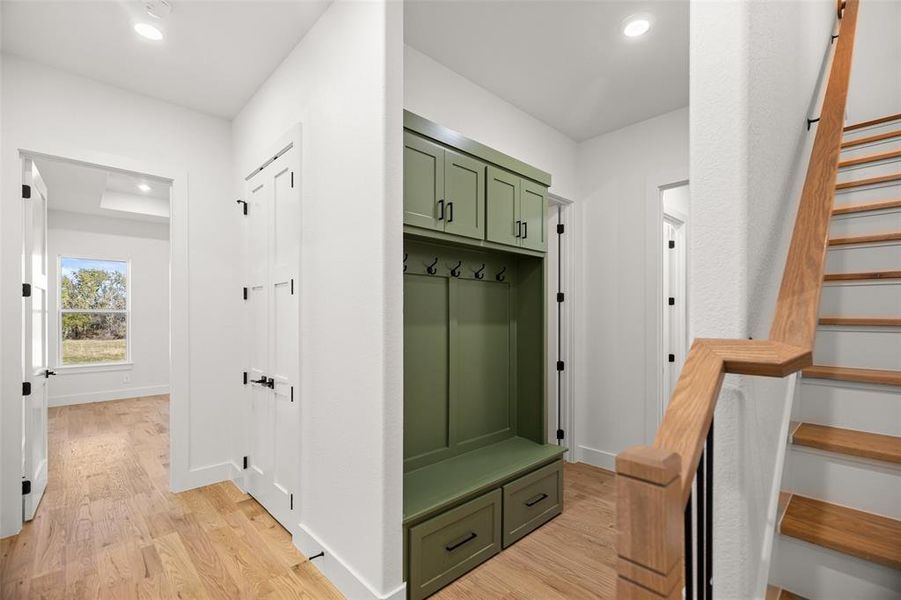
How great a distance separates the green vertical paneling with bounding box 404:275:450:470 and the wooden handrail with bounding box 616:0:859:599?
1714 millimetres

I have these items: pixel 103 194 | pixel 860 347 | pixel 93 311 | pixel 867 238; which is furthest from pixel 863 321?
pixel 93 311

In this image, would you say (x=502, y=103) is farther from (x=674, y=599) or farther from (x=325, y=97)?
(x=674, y=599)

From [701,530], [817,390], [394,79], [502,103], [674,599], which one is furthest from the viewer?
[502,103]

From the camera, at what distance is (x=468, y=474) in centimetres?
238

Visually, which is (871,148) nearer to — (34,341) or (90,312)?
(34,341)

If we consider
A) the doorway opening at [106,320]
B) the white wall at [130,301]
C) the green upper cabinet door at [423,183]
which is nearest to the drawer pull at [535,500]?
the green upper cabinet door at [423,183]

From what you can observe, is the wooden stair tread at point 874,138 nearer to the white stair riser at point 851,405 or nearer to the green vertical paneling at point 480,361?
the white stair riser at point 851,405

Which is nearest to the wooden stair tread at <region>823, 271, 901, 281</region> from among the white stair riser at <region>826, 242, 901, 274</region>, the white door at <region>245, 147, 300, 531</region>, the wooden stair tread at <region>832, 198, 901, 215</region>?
the white stair riser at <region>826, 242, 901, 274</region>

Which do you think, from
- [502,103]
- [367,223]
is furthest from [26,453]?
[502,103]

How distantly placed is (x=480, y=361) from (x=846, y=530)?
1.92 meters

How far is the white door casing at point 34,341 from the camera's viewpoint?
260 cm

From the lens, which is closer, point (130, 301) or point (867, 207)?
point (867, 207)

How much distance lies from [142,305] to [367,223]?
21.5 feet

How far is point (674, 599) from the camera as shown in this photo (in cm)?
56
